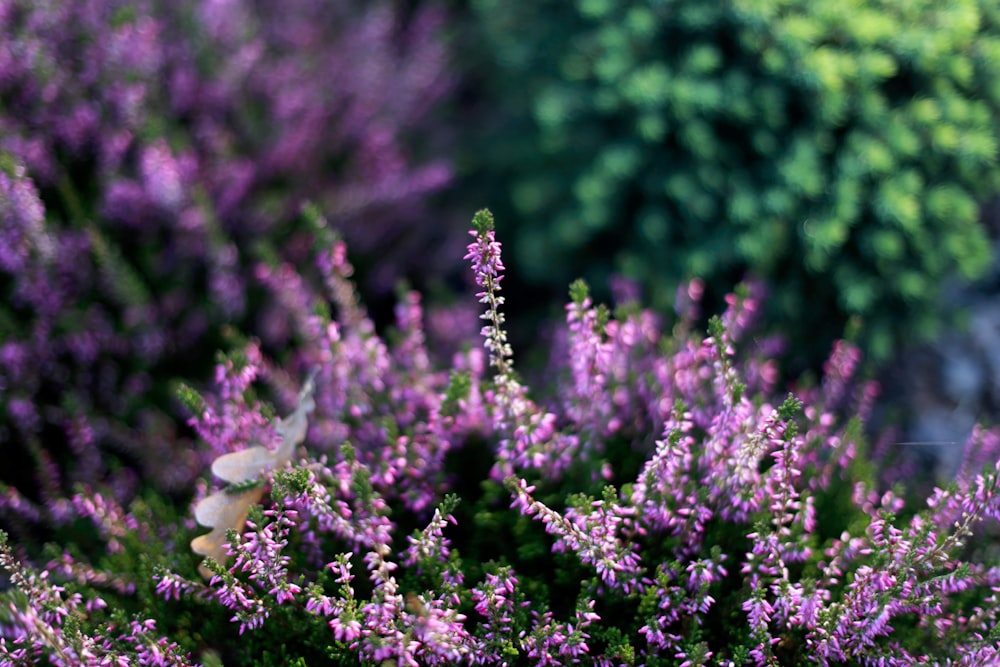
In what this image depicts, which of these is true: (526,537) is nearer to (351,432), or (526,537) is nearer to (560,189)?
(351,432)

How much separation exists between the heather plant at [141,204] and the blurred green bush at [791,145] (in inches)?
26.5

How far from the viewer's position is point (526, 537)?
1676 millimetres

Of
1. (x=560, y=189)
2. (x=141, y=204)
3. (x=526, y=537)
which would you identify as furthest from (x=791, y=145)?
(x=141, y=204)

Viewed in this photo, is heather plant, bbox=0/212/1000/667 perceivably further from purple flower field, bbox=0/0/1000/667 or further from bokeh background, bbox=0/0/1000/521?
bokeh background, bbox=0/0/1000/521

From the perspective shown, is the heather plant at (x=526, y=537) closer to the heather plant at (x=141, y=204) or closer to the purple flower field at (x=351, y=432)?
the purple flower field at (x=351, y=432)

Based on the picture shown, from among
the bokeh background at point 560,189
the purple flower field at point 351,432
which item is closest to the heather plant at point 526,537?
the purple flower field at point 351,432

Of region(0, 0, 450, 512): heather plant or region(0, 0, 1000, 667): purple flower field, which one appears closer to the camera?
region(0, 0, 1000, 667): purple flower field

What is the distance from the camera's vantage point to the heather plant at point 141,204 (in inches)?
85.8

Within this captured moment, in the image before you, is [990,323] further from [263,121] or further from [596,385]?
[263,121]

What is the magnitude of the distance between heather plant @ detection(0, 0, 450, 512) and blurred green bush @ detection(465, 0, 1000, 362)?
0.67 meters

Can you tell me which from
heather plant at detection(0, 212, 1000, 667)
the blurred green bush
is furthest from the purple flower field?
the blurred green bush

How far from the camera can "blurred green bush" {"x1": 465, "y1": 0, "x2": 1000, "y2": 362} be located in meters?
2.16

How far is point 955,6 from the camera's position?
216 cm

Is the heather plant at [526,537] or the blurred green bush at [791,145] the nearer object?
the heather plant at [526,537]
